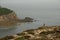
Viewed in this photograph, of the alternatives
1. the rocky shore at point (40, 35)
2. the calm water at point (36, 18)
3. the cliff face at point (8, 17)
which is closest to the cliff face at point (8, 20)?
the cliff face at point (8, 17)

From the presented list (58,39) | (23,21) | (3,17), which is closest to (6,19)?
(3,17)

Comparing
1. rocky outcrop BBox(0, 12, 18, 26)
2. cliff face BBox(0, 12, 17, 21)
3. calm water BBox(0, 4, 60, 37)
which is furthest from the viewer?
cliff face BBox(0, 12, 17, 21)

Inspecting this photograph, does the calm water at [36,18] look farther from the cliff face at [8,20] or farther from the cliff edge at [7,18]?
the cliff edge at [7,18]

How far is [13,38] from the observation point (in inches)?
951

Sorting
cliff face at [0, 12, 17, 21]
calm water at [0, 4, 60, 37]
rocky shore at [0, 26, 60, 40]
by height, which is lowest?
calm water at [0, 4, 60, 37]

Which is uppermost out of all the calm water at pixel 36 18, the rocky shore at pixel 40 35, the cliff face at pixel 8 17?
the rocky shore at pixel 40 35

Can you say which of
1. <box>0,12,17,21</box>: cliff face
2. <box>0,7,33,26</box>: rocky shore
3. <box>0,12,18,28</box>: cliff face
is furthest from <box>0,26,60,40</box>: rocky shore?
<box>0,12,17,21</box>: cliff face

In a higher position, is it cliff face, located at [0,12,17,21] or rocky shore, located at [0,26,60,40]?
rocky shore, located at [0,26,60,40]

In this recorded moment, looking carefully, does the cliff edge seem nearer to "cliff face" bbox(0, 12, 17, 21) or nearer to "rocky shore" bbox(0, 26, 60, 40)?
"cliff face" bbox(0, 12, 17, 21)

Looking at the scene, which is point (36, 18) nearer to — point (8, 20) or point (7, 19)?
point (8, 20)

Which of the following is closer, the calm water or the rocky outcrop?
the calm water

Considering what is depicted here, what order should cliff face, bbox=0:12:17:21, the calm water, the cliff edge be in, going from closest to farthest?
the calm water → the cliff edge → cliff face, bbox=0:12:17:21

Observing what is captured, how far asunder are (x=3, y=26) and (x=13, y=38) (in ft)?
132

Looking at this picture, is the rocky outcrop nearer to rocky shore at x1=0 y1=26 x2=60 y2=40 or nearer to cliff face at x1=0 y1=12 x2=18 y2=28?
cliff face at x1=0 y1=12 x2=18 y2=28
